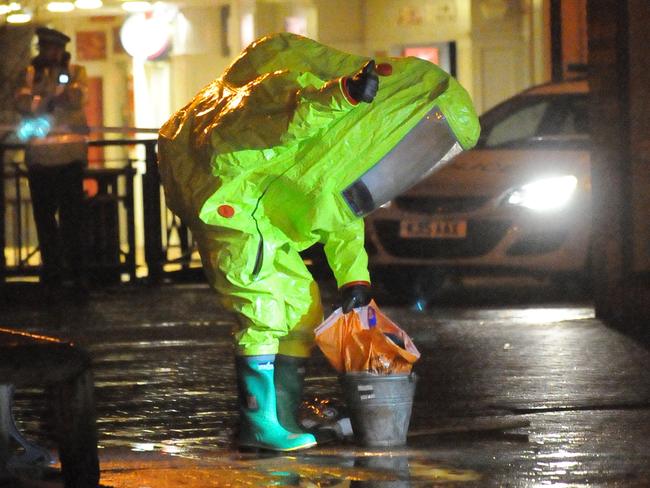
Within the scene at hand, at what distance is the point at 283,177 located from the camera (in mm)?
5977

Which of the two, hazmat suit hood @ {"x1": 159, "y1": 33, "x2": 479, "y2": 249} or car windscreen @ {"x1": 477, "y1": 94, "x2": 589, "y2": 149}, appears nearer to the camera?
hazmat suit hood @ {"x1": 159, "y1": 33, "x2": 479, "y2": 249}

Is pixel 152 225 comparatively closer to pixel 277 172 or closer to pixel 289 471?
pixel 277 172

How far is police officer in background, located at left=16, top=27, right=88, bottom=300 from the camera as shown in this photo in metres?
12.8

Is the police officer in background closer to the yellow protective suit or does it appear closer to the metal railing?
the metal railing

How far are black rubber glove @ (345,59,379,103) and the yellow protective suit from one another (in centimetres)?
35

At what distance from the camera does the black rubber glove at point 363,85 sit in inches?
214

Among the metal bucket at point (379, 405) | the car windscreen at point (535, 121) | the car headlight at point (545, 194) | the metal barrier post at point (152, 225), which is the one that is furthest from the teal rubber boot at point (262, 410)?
the metal barrier post at point (152, 225)

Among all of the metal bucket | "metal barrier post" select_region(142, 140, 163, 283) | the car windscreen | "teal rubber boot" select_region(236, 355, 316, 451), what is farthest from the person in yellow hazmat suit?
"metal barrier post" select_region(142, 140, 163, 283)

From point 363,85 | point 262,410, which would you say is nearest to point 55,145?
point 262,410

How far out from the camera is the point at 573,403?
23.3 ft

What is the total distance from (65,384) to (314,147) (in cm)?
134

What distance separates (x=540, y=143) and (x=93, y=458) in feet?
24.1

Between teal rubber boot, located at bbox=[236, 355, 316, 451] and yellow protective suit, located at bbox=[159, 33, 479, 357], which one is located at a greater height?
yellow protective suit, located at bbox=[159, 33, 479, 357]

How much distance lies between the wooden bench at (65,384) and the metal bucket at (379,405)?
1.20 metres
